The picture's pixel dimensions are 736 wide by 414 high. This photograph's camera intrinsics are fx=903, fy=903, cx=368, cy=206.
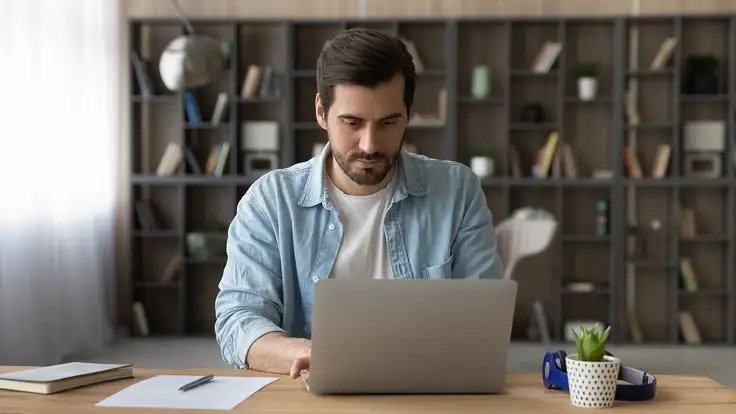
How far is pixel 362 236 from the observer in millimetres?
2096

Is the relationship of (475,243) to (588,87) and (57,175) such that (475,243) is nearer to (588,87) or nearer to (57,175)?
(57,175)

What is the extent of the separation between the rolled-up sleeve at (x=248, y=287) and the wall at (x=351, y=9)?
14.6 feet

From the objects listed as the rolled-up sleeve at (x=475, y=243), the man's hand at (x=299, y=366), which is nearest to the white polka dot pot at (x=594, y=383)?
the man's hand at (x=299, y=366)

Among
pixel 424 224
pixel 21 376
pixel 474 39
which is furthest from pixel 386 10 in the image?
pixel 21 376

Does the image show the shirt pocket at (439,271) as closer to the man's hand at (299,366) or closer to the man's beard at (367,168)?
the man's beard at (367,168)

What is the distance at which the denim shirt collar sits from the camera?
2.09 meters

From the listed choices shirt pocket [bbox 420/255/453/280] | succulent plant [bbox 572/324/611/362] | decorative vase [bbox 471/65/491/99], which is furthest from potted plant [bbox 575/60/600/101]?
succulent plant [bbox 572/324/611/362]

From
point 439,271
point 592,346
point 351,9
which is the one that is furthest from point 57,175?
point 592,346

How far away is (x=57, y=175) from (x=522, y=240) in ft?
8.81

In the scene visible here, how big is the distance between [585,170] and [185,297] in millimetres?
2932

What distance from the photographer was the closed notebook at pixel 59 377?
1.52m

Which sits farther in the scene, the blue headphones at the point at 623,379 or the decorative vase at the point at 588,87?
the decorative vase at the point at 588,87

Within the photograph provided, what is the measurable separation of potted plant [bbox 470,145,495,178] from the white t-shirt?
3.96 m

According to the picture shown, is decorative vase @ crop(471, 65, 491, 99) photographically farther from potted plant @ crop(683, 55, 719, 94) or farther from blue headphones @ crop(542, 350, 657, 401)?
blue headphones @ crop(542, 350, 657, 401)
